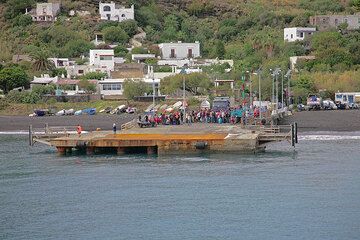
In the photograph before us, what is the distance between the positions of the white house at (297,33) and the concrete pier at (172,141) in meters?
75.3

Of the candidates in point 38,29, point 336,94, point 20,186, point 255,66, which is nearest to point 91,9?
point 38,29

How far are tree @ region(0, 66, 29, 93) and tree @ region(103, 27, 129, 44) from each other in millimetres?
27554

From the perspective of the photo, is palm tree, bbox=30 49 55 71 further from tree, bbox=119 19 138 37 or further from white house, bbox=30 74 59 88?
tree, bbox=119 19 138 37

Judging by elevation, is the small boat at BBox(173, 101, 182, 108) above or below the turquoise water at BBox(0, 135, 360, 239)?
above

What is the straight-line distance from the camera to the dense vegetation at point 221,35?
124250mm

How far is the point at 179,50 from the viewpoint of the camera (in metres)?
140

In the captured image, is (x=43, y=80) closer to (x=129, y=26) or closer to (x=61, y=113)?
Result: (x=61, y=113)

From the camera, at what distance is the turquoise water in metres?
41.0

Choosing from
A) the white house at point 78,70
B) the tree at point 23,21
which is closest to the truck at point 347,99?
the white house at point 78,70

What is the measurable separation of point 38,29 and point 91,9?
11982mm

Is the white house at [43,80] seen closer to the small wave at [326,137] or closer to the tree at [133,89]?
the tree at [133,89]

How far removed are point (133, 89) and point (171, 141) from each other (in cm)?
4984

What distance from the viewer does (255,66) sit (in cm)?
12738

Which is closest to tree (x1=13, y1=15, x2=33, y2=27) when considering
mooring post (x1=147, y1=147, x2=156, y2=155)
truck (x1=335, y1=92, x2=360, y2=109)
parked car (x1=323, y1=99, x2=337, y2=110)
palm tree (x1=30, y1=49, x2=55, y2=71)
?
palm tree (x1=30, y1=49, x2=55, y2=71)
